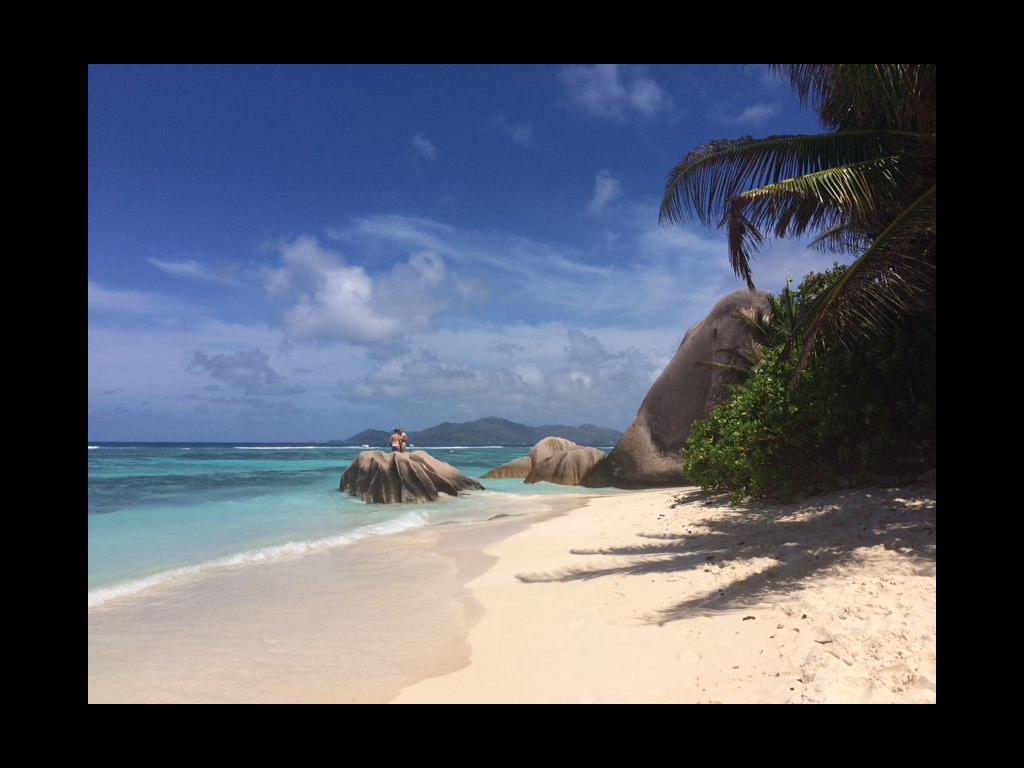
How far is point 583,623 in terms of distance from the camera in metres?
4.07

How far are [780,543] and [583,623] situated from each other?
268cm

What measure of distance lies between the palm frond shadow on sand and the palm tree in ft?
5.53

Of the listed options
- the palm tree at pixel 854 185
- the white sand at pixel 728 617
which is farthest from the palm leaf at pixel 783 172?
the white sand at pixel 728 617

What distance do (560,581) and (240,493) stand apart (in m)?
16.2

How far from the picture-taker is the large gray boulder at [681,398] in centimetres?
1677

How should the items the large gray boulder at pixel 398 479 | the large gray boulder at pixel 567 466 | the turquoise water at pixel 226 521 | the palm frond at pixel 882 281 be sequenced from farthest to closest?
the large gray boulder at pixel 567 466, the large gray boulder at pixel 398 479, the turquoise water at pixel 226 521, the palm frond at pixel 882 281

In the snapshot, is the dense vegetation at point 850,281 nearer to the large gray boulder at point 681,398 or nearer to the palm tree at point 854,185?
the palm tree at point 854,185

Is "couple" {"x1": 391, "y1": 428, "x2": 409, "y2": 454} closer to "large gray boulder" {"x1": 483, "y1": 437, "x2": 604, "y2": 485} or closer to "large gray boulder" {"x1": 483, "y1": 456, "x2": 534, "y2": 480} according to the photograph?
"large gray boulder" {"x1": 483, "y1": 437, "x2": 604, "y2": 485}

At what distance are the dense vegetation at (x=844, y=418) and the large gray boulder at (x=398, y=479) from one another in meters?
10.1

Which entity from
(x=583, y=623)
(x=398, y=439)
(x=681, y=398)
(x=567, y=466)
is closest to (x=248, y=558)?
(x=583, y=623)
